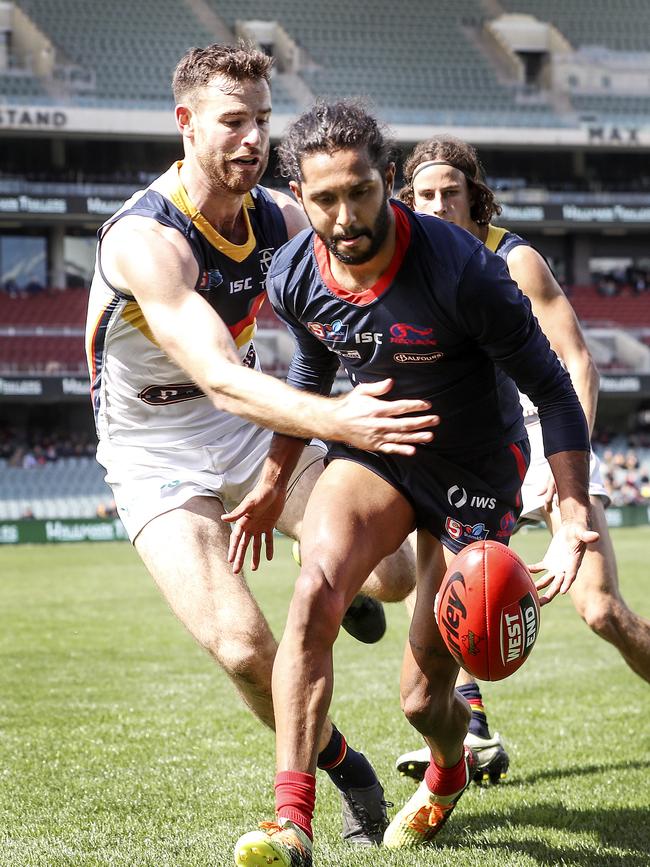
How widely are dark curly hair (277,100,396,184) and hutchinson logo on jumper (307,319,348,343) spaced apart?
1.52 ft

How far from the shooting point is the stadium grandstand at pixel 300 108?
32.5 meters

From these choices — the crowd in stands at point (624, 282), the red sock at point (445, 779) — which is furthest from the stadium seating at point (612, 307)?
the red sock at point (445, 779)

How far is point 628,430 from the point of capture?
3638 cm

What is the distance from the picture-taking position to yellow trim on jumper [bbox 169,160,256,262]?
4.29m

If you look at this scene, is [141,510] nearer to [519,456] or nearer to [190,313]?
[190,313]

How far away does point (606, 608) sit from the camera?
4887 millimetres

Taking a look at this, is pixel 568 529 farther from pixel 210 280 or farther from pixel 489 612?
pixel 210 280

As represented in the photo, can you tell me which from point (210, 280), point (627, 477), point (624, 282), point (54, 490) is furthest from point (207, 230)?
point (624, 282)

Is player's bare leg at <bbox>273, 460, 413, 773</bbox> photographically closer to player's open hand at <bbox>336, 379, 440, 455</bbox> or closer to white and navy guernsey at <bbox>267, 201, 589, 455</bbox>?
white and navy guernsey at <bbox>267, 201, 589, 455</bbox>

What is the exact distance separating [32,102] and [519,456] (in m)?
32.2

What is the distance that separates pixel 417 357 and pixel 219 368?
66 cm

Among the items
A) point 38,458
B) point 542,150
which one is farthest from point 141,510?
point 542,150

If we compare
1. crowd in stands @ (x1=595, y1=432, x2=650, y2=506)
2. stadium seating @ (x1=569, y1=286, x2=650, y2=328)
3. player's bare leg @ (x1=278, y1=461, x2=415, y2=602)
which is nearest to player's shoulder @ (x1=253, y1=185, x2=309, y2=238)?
player's bare leg @ (x1=278, y1=461, x2=415, y2=602)

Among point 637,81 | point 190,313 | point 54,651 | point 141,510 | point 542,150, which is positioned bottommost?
point 54,651
